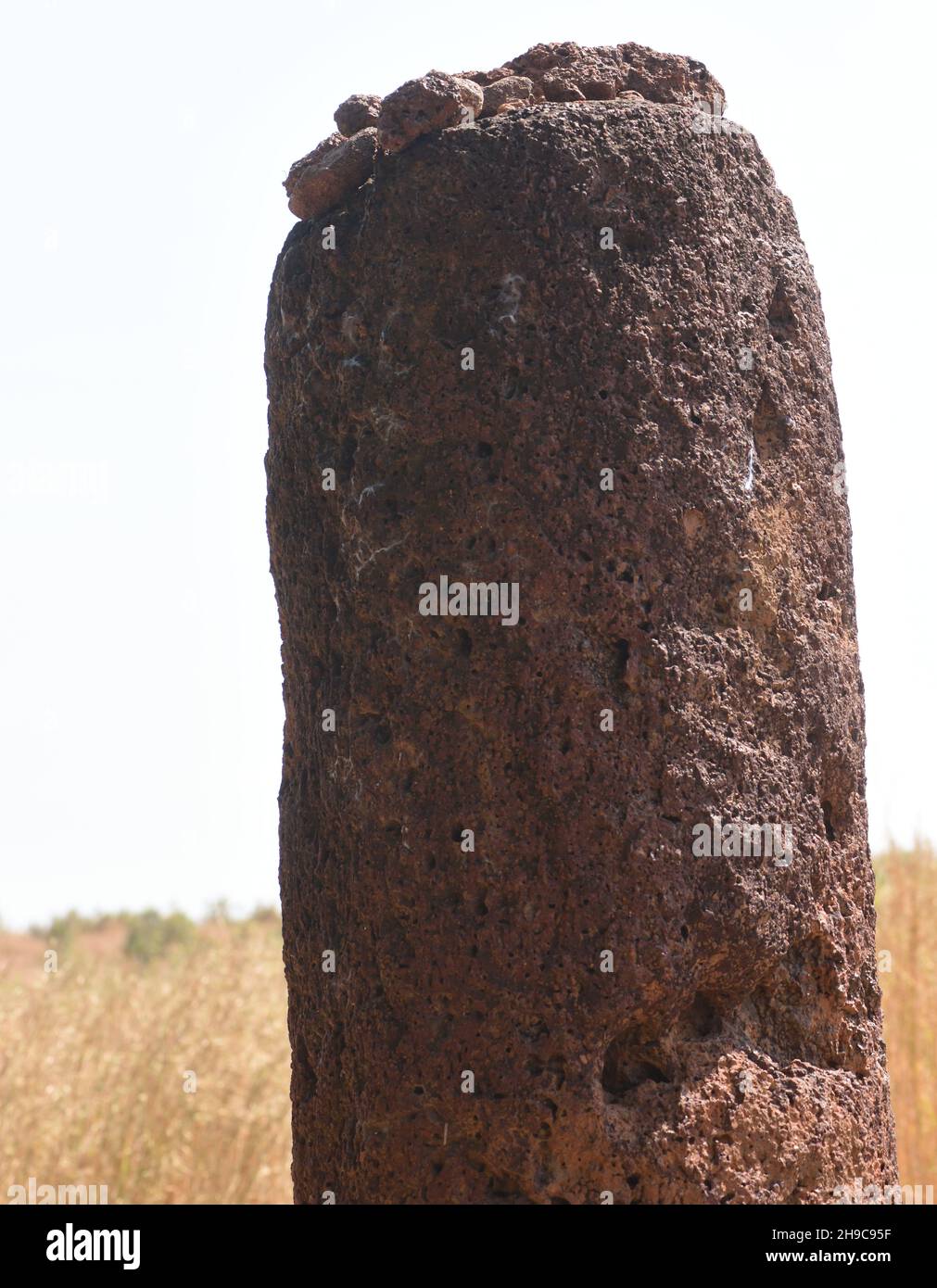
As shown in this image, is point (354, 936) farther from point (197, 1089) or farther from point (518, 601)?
point (197, 1089)

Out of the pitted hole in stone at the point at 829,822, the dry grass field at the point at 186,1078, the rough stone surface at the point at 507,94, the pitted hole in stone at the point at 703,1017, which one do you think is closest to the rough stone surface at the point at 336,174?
the rough stone surface at the point at 507,94

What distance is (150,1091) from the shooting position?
7293mm

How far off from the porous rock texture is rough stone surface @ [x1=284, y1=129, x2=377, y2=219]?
0.04 m

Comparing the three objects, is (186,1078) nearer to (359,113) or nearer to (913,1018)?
(913,1018)

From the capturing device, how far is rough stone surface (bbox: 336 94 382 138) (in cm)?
326

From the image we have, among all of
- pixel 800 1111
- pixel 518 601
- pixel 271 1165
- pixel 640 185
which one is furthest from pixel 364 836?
pixel 271 1165

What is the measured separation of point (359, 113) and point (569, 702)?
1.48 metres

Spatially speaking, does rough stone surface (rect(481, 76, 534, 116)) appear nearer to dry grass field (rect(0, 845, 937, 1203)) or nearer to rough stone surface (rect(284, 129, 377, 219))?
rough stone surface (rect(284, 129, 377, 219))

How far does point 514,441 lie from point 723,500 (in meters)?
0.41

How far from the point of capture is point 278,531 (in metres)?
3.10
